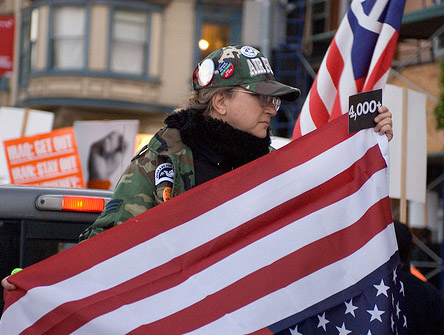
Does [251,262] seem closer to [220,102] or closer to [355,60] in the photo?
[220,102]

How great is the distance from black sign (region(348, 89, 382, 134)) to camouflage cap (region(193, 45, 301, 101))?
318 mm

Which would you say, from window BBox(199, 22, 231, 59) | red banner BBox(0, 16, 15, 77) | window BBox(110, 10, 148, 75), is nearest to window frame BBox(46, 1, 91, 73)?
window BBox(110, 10, 148, 75)

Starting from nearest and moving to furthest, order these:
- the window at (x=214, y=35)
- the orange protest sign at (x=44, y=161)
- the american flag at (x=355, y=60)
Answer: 1. the american flag at (x=355, y=60)
2. the orange protest sign at (x=44, y=161)
3. the window at (x=214, y=35)

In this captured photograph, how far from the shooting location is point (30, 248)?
3.78 meters

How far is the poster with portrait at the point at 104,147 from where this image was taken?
10461mm

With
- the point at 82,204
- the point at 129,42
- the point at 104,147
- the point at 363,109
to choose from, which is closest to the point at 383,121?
the point at 363,109

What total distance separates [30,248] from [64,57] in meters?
19.5

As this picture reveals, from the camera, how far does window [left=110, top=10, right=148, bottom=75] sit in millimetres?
22406

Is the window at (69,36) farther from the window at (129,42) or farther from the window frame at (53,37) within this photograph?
the window at (129,42)

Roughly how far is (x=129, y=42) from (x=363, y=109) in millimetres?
19840

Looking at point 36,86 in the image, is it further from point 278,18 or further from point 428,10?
point 428,10

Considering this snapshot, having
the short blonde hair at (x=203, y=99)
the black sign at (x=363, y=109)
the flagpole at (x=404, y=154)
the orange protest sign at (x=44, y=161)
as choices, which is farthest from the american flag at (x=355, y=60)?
the orange protest sign at (x=44, y=161)

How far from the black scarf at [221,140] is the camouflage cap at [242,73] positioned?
167 millimetres

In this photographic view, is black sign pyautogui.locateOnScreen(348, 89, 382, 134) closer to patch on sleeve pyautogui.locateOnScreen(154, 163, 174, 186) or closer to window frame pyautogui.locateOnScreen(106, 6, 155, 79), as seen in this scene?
patch on sleeve pyautogui.locateOnScreen(154, 163, 174, 186)
